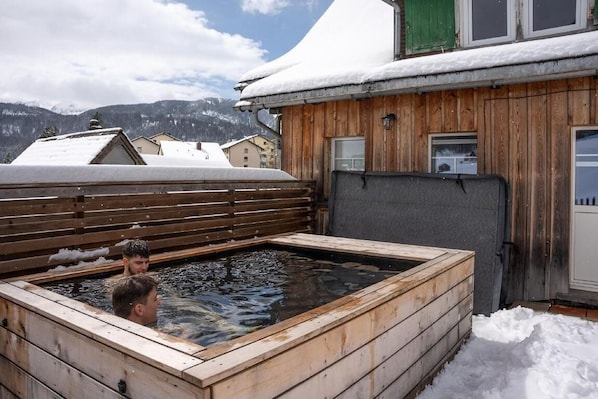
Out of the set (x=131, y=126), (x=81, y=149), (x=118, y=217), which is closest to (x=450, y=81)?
(x=118, y=217)

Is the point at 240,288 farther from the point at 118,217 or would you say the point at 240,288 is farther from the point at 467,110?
the point at 467,110

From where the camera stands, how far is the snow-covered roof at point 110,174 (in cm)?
418

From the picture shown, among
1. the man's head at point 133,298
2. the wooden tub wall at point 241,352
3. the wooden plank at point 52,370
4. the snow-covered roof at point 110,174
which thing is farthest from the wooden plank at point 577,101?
the wooden plank at point 52,370

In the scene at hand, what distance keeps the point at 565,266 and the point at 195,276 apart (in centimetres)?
477

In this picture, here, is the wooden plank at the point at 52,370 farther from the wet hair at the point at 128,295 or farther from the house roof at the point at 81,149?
the house roof at the point at 81,149

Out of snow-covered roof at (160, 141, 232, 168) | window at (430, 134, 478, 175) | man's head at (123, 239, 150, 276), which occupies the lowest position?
man's head at (123, 239, 150, 276)

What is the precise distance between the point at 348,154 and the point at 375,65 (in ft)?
5.46

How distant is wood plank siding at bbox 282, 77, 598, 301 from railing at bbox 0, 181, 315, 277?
2.38 m

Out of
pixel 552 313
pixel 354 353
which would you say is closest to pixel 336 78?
pixel 552 313

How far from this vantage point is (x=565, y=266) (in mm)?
5848

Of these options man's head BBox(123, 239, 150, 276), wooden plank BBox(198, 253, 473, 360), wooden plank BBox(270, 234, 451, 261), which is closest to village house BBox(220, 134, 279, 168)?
wooden plank BBox(270, 234, 451, 261)

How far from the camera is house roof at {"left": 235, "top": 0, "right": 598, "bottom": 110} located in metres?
5.27

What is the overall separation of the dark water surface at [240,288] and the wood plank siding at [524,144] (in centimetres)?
271

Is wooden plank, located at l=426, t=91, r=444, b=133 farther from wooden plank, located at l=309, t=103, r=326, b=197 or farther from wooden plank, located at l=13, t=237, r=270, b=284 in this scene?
wooden plank, located at l=13, t=237, r=270, b=284
